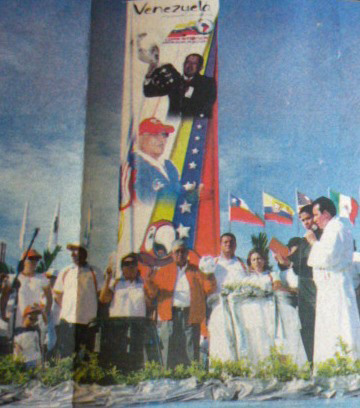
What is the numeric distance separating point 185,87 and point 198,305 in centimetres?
218

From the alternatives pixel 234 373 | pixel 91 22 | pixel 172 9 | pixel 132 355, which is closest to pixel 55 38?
→ pixel 91 22

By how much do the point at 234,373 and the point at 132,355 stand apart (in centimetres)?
97

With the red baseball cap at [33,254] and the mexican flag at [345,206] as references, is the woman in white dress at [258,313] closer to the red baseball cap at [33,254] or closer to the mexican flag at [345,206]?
the mexican flag at [345,206]

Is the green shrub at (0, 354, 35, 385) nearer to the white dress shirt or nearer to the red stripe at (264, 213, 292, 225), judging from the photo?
the white dress shirt

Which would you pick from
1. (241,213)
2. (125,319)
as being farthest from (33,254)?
(241,213)

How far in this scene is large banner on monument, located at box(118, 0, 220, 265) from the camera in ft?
18.7

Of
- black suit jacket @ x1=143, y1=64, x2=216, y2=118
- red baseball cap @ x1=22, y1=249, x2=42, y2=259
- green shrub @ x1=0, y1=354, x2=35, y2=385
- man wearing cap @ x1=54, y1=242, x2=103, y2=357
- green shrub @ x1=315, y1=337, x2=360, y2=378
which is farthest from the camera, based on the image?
black suit jacket @ x1=143, y1=64, x2=216, y2=118

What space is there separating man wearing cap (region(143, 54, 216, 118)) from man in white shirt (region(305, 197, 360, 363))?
1.52 m

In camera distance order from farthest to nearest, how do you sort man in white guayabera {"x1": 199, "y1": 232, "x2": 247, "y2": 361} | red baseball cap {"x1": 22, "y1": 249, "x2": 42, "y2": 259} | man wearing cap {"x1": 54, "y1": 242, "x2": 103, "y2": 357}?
1. man in white guayabera {"x1": 199, "y1": 232, "x2": 247, "y2": 361}
2. red baseball cap {"x1": 22, "y1": 249, "x2": 42, "y2": 259}
3. man wearing cap {"x1": 54, "y1": 242, "x2": 103, "y2": 357}

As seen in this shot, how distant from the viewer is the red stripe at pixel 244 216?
579 cm

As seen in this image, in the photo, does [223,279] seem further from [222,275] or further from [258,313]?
[258,313]

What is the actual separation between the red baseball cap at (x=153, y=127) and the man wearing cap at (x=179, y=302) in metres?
1.12

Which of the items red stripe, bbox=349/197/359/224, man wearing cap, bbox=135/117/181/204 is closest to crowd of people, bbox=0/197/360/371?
red stripe, bbox=349/197/359/224

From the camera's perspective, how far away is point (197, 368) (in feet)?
18.0
